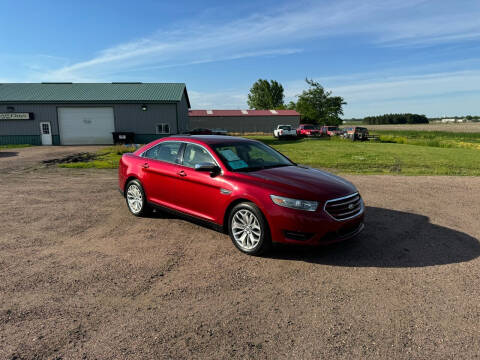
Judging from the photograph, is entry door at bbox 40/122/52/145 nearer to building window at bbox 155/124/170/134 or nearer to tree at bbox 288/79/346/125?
building window at bbox 155/124/170/134

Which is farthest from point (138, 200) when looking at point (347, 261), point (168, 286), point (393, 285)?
point (393, 285)

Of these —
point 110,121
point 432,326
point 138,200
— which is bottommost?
point 432,326

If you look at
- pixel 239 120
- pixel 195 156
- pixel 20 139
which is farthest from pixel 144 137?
pixel 239 120

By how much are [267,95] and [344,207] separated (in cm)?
9320

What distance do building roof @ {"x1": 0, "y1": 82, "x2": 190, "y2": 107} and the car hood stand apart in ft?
87.2

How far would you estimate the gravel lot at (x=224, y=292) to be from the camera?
2629 millimetres

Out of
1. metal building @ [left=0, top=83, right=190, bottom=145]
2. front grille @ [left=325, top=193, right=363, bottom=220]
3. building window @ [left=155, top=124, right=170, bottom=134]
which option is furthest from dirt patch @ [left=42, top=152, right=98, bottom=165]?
front grille @ [left=325, top=193, right=363, bottom=220]

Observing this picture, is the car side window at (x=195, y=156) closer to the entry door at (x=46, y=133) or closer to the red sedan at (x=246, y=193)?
the red sedan at (x=246, y=193)

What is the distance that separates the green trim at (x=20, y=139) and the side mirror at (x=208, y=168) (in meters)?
29.6

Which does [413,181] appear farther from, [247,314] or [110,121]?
[110,121]

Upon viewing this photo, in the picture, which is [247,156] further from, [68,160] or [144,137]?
[144,137]

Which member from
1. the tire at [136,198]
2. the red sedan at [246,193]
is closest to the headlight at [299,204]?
the red sedan at [246,193]

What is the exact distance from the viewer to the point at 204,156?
16.8ft

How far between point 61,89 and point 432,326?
35311mm
